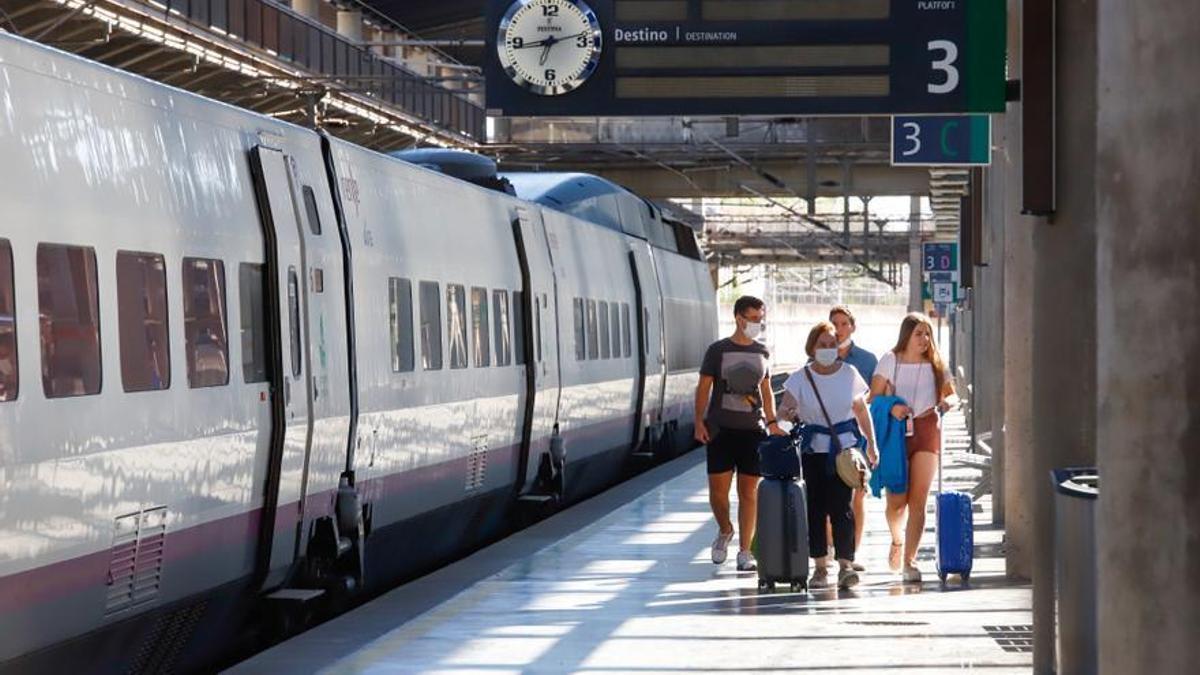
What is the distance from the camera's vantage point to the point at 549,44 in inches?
559

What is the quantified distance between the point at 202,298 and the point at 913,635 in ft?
12.8

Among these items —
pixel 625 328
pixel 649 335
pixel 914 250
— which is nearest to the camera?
pixel 625 328

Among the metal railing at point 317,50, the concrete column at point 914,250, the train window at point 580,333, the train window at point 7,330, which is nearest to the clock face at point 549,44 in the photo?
the train window at point 7,330

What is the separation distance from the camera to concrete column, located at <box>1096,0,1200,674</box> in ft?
20.9

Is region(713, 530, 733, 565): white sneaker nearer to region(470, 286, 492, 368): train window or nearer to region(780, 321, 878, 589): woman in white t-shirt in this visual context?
region(780, 321, 878, 589): woman in white t-shirt

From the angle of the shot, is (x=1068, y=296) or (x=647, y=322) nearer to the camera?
(x=1068, y=296)

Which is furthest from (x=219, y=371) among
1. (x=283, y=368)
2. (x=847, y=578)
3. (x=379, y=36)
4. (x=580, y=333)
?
(x=379, y=36)

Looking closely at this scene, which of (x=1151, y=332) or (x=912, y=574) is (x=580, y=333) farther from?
(x=1151, y=332)

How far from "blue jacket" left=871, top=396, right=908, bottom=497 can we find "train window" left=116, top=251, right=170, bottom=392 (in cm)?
532

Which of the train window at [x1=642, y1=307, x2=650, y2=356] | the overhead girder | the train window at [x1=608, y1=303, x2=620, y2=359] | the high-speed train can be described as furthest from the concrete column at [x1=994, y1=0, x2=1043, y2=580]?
the overhead girder

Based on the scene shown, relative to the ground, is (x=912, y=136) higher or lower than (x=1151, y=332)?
higher

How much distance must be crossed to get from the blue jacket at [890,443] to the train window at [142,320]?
532cm

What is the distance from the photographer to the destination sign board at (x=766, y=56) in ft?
43.5

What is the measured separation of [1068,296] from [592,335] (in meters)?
14.3
